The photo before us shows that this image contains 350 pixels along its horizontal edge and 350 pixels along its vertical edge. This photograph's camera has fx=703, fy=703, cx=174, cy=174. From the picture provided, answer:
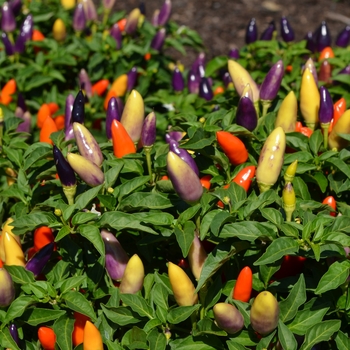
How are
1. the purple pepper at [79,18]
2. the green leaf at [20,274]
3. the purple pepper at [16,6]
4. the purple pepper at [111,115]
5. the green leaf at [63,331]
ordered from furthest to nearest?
1. the purple pepper at [16,6]
2. the purple pepper at [79,18]
3. the purple pepper at [111,115]
4. the green leaf at [20,274]
5. the green leaf at [63,331]

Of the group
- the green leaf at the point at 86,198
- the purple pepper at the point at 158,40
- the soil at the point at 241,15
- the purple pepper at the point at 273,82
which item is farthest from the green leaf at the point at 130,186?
the soil at the point at 241,15

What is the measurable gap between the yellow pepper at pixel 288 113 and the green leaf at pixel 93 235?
1029 millimetres

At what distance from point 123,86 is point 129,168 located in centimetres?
145

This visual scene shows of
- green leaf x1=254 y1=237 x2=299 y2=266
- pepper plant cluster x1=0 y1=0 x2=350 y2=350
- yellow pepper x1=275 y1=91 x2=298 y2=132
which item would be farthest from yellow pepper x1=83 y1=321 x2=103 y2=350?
yellow pepper x1=275 y1=91 x2=298 y2=132

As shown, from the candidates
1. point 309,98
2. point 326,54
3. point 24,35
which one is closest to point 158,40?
point 24,35

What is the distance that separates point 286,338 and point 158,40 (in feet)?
8.21

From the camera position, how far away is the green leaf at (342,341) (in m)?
2.39

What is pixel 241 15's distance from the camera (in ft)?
23.9

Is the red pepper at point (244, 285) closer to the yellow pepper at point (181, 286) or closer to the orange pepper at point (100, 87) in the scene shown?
the yellow pepper at point (181, 286)

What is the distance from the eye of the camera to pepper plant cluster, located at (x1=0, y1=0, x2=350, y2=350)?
2328mm

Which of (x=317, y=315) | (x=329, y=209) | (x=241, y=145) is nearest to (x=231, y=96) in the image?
(x=241, y=145)

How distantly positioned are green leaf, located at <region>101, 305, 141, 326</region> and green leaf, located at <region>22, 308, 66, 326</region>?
0.16 meters

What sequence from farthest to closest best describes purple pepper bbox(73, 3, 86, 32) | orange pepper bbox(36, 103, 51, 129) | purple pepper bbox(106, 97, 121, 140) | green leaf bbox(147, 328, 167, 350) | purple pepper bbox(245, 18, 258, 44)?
purple pepper bbox(73, 3, 86, 32) < purple pepper bbox(245, 18, 258, 44) < orange pepper bbox(36, 103, 51, 129) < purple pepper bbox(106, 97, 121, 140) < green leaf bbox(147, 328, 167, 350)

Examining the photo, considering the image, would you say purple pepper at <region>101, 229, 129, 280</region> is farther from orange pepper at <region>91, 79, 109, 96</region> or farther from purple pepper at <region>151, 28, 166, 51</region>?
purple pepper at <region>151, 28, 166, 51</region>
